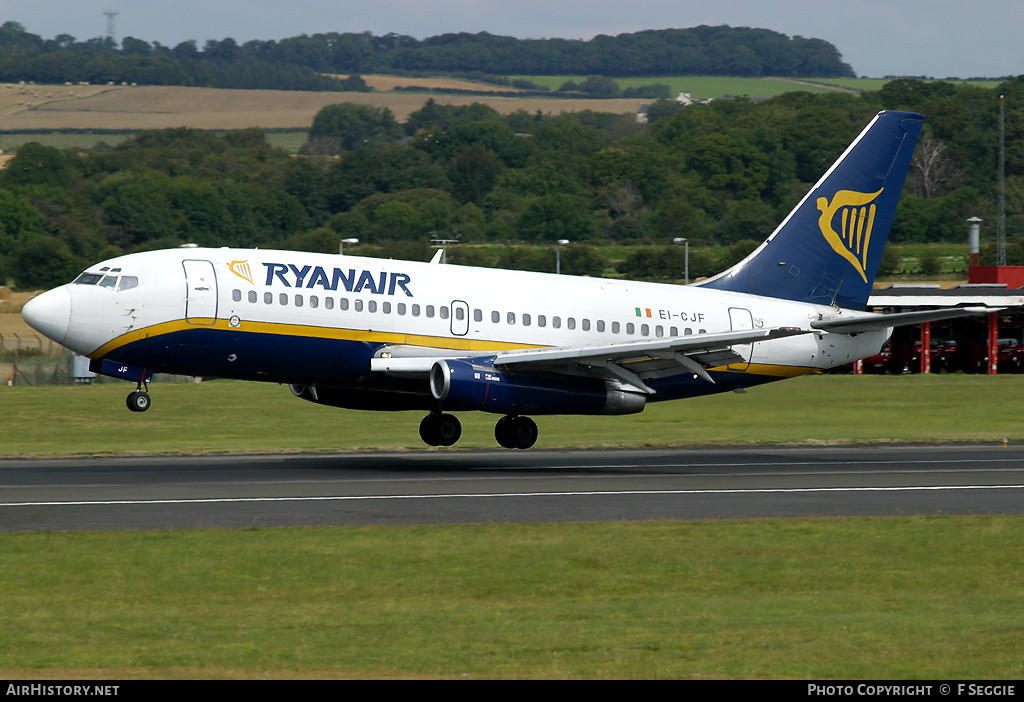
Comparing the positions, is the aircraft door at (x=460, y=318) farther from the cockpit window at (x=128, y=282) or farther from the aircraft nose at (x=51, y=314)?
the aircraft nose at (x=51, y=314)

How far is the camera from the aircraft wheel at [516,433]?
117 feet

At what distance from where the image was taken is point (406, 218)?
138 meters

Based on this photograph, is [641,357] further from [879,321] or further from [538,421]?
[538,421]

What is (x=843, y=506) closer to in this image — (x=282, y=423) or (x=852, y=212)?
(x=852, y=212)

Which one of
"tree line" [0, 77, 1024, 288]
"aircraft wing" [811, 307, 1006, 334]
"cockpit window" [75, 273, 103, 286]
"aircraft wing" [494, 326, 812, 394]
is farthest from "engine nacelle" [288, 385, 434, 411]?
"tree line" [0, 77, 1024, 288]

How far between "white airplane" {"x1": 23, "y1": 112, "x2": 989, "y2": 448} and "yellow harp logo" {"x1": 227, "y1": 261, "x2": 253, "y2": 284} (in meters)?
0.03

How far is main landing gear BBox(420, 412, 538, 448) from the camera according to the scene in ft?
117

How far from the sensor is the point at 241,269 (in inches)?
1240

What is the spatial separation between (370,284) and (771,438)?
15.6 meters

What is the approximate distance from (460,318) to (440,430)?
149 inches

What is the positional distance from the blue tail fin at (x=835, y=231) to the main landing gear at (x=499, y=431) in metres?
7.86
